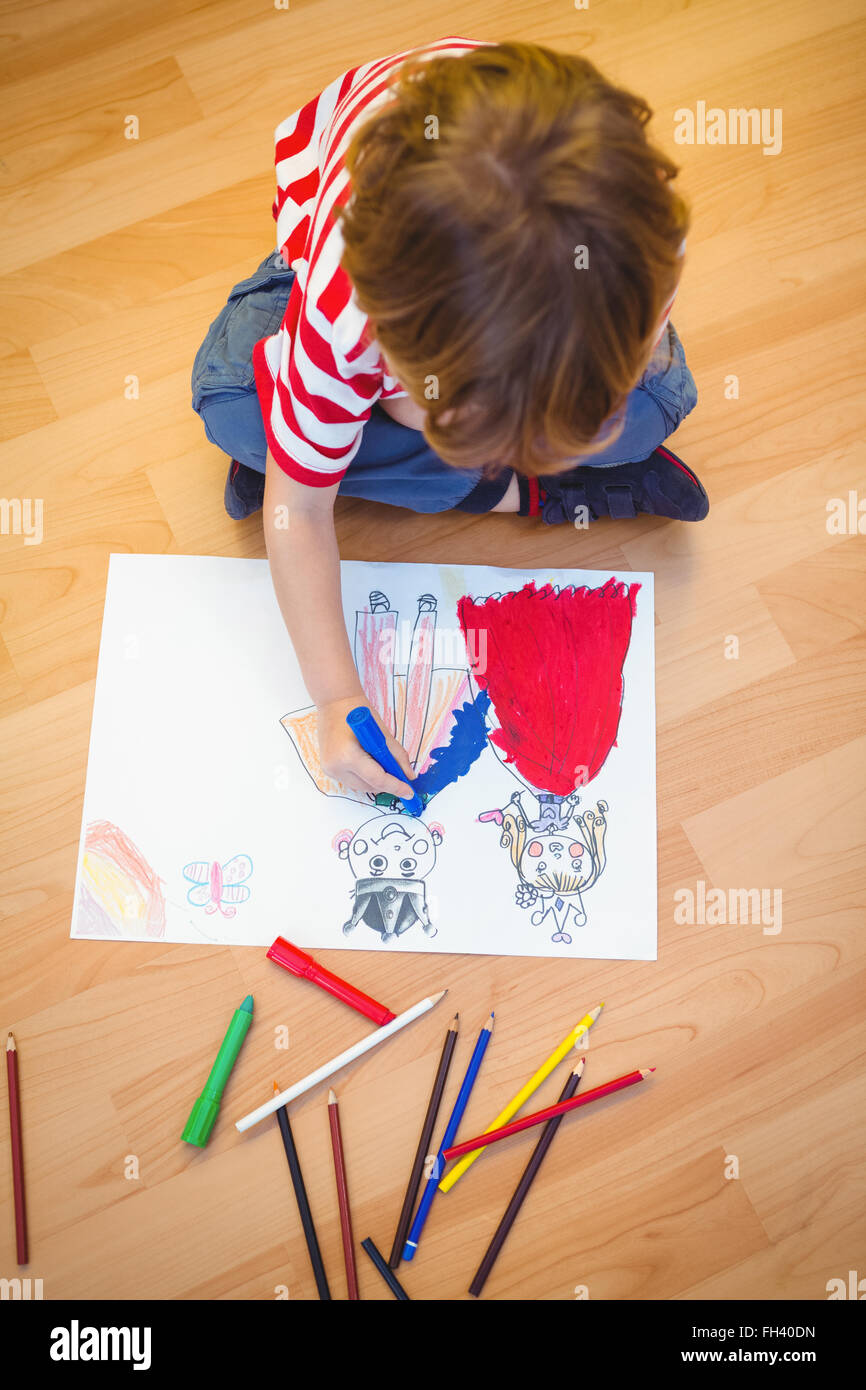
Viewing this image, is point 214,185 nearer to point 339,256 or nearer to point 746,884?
point 339,256

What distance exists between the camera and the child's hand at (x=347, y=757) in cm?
64

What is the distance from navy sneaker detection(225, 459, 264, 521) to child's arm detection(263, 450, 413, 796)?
0.21 ft

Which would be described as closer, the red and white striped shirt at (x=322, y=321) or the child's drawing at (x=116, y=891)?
the red and white striped shirt at (x=322, y=321)

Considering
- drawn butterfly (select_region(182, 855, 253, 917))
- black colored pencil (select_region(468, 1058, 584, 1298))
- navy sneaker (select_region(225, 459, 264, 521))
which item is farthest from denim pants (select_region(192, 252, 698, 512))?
black colored pencil (select_region(468, 1058, 584, 1298))

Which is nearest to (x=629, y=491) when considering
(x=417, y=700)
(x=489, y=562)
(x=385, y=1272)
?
(x=489, y=562)

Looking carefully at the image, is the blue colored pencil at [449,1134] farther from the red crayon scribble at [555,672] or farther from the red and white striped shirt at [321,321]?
the red and white striped shirt at [321,321]

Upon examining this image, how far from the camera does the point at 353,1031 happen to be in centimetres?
65

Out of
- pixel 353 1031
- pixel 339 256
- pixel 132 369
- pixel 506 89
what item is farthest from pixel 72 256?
pixel 353 1031

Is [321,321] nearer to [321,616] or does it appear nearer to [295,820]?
[321,616]

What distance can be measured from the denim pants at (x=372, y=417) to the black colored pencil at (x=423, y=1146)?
0.36 metres

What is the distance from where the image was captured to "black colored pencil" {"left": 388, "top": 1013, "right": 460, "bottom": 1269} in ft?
2.04

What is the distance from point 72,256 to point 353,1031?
62 centimetres

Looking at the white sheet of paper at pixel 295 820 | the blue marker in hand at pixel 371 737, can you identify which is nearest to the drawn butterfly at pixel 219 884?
the white sheet of paper at pixel 295 820

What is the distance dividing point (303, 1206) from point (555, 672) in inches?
15.1
